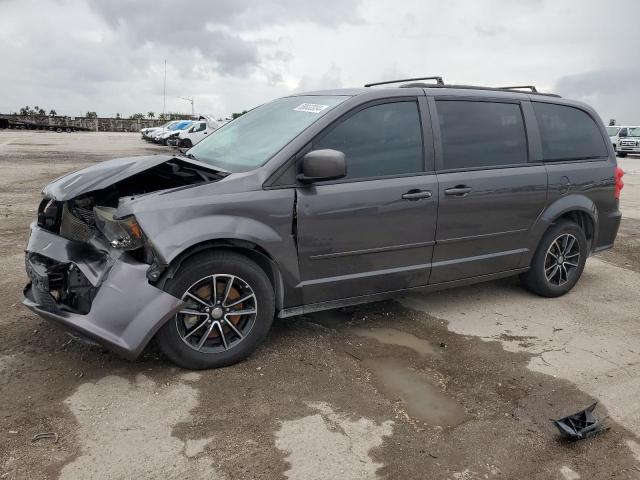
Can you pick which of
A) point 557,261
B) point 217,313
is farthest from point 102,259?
point 557,261

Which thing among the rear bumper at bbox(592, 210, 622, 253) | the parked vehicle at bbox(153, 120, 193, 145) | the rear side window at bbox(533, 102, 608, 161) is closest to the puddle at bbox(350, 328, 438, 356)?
the rear side window at bbox(533, 102, 608, 161)

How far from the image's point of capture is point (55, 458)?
99.3 inches

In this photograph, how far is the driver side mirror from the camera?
339cm

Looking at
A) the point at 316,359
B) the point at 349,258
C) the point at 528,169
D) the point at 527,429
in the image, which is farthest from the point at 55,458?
the point at 528,169

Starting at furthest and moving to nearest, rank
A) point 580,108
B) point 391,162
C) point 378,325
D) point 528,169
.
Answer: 1. point 580,108
2. point 528,169
3. point 378,325
4. point 391,162

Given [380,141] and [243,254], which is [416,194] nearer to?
[380,141]

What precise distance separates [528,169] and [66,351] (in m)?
3.79

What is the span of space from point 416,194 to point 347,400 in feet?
5.19

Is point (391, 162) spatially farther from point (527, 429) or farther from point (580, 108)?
point (580, 108)

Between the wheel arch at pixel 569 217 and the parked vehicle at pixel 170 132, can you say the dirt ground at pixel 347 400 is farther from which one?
the parked vehicle at pixel 170 132

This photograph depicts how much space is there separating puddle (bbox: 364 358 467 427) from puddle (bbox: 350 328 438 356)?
0.30 metres

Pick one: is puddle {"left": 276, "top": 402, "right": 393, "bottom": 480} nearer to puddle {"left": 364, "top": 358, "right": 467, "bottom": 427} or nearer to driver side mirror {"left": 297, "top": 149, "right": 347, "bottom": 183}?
puddle {"left": 364, "top": 358, "right": 467, "bottom": 427}

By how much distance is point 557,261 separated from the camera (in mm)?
4992

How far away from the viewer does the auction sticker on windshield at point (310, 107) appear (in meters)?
3.87
